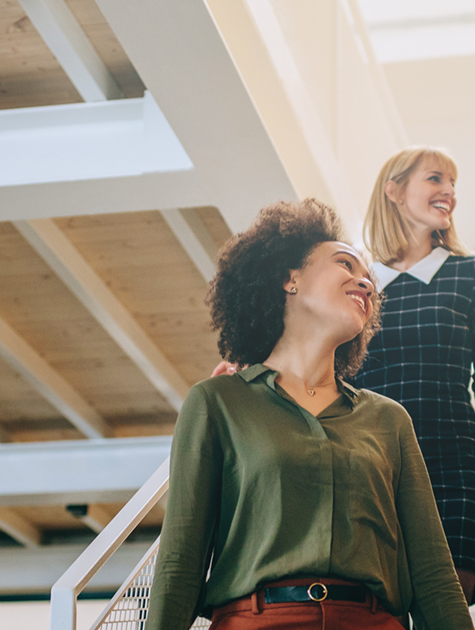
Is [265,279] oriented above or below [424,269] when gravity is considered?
below

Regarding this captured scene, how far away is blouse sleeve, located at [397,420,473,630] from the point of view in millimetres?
1092

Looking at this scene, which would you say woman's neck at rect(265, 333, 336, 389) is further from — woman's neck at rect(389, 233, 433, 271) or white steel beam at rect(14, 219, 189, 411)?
white steel beam at rect(14, 219, 189, 411)

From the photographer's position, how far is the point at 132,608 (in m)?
1.35

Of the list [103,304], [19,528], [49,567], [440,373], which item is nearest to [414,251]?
[440,373]

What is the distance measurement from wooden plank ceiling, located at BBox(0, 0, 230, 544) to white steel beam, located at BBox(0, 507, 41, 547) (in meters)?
1.04

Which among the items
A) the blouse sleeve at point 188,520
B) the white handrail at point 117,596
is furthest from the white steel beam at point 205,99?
the white handrail at point 117,596

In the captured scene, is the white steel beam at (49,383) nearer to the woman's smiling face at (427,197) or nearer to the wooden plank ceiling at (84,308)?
the wooden plank ceiling at (84,308)

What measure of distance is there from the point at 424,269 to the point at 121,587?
100 cm

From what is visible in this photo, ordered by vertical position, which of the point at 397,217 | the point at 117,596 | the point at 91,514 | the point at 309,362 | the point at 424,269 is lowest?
the point at 117,596

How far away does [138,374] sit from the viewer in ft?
17.0

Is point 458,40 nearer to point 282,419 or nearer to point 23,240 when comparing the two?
point 23,240

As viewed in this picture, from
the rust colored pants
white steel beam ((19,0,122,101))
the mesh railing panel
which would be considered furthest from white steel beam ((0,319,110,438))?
the rust colored pants

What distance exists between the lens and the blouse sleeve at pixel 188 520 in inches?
39.9

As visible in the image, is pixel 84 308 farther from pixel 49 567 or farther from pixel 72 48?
pixel 49 567
